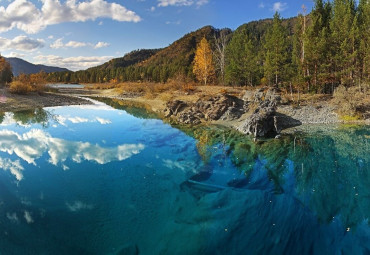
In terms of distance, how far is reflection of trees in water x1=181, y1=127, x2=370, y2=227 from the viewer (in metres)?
10.3

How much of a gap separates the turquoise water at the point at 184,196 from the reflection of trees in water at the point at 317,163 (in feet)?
0.20

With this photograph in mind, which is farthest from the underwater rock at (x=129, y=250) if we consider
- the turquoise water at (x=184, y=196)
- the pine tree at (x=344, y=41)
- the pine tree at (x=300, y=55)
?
the pine tree at (x=344, y=41)

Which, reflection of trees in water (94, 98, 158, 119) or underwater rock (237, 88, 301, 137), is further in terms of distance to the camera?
reflection of trees in water (94, 98, 158, 119)

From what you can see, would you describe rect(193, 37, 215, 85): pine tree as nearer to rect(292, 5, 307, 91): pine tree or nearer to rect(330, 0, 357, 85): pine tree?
rect(292, 5, 307, 91): pine tree

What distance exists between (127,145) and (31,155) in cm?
602

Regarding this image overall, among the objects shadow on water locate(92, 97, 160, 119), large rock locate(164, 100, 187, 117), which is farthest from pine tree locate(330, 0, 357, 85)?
shadow on water locate(92, 97, 160, 119)

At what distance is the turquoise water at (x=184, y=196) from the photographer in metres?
7.80

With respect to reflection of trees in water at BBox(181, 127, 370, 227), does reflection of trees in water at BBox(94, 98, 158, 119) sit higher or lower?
higher

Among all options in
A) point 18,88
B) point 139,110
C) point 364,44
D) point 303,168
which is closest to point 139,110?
point 139,110

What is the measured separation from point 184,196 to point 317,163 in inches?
342

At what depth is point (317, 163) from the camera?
1498cm

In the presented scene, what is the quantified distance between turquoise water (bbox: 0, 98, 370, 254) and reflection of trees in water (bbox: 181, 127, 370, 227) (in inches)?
2.4

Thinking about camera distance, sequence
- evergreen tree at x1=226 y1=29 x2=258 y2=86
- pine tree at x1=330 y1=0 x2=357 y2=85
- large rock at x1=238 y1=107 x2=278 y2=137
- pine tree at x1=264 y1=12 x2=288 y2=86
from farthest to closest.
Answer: evergreen tree at x1=226 y1=29 x2=258 y2=86 → pine tree at x1=264 y1=12 x2=288 y2=86 → pine tree at x1=330 y1=0 x2=357 y2=85 → large rock at x1=238 y1=107 x2=278 y2=137

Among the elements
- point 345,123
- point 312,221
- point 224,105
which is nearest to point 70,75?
point 224,105
